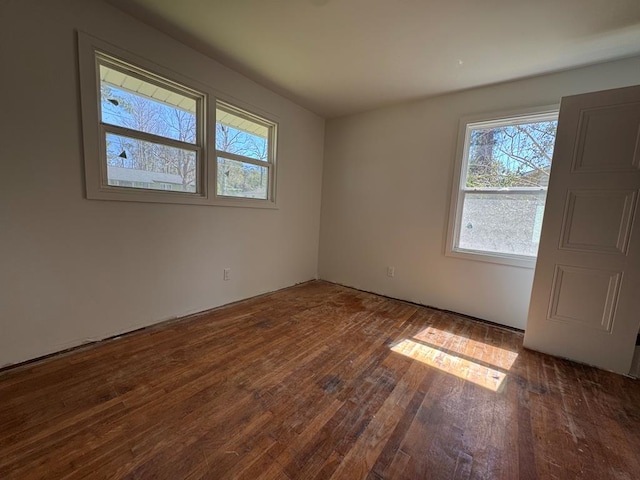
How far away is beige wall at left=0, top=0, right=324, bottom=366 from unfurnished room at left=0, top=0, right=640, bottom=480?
0.02 meters

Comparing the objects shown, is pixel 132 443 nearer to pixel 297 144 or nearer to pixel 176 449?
pixel 176 449

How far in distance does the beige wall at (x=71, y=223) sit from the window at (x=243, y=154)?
226 mm

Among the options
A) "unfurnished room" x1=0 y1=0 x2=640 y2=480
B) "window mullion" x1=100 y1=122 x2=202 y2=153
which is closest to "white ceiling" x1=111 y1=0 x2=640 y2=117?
"unfurnished room" x1=0 y1=0 x2=640 y2=480

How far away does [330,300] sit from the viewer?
3.37 meters

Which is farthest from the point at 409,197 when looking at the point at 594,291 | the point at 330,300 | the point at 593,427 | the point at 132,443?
the point at 132,443

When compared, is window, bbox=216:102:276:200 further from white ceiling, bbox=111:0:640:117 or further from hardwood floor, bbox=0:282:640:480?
hardwood floor, bbox=0:282:640:480

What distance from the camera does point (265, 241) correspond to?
11.2 feet

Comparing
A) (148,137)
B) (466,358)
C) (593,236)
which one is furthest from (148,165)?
(593,236)

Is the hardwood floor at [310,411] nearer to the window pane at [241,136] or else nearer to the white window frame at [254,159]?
the white window frame at [254,159]

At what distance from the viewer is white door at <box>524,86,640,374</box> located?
76.9 inches

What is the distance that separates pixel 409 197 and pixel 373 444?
8.84 ft

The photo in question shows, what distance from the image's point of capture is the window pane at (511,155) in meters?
2.55

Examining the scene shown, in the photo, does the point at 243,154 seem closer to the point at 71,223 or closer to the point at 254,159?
the point at 254,159

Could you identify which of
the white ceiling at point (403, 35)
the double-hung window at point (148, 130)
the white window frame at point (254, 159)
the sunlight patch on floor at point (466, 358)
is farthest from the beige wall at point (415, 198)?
the double-hung window at point (148, 130)
